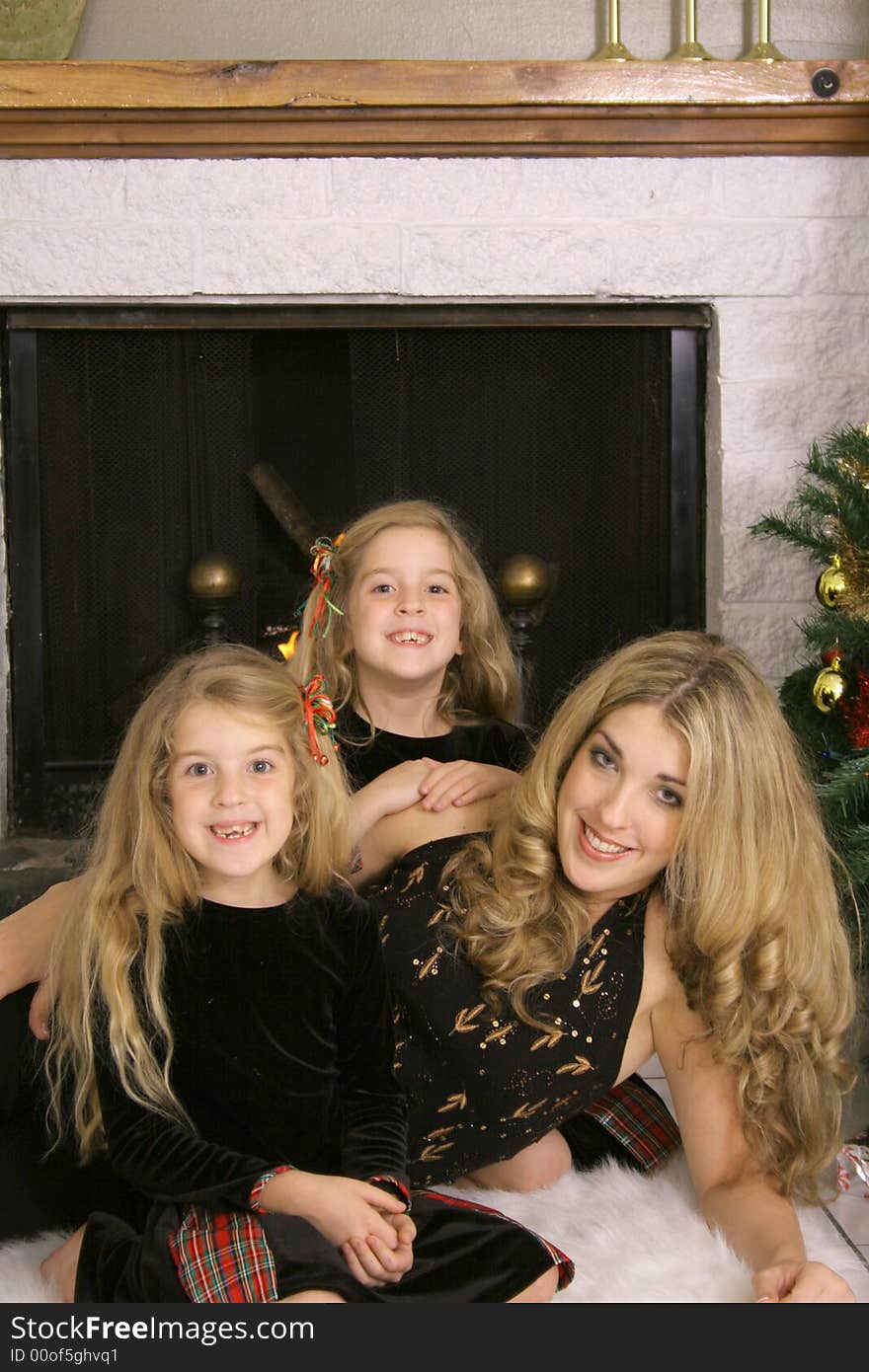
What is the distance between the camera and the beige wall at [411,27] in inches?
93.0

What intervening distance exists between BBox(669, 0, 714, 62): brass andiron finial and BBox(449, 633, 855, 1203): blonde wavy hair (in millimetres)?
1242

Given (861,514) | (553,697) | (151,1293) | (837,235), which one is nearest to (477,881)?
(151,1293)

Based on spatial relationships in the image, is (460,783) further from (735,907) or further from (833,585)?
(833,585)

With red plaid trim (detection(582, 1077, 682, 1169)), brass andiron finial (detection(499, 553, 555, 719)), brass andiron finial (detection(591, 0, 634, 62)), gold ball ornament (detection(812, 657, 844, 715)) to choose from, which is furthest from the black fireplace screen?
red plaid trim (detection(582, 1077, 682, 1169))

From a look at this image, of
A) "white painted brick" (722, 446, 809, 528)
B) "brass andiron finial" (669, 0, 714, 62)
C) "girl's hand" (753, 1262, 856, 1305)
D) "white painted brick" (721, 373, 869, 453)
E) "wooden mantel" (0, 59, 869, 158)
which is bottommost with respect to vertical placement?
"girl's hand" (753, 1262, 856, 1305)

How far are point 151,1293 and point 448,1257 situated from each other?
28 cm

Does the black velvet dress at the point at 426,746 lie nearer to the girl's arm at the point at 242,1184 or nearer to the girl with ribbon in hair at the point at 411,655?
the girl with ribbon in hair at the point at 411,655

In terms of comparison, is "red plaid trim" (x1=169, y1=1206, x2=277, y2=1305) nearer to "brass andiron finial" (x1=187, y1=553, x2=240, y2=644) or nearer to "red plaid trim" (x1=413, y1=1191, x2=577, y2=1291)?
"red plaid trim" (x1=413, y1=1191, x2=577, y2=1291)

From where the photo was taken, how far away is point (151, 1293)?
1.30m

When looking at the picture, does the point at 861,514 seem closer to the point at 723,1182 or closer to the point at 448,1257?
the point at 723,1182

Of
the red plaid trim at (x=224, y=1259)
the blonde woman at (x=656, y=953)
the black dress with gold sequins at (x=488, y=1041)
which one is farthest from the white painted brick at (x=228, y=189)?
the red plaid trim at (x=224, y=1259)

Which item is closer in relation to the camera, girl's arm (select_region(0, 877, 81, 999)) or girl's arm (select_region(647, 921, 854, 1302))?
girl's arm (select_region(647, 921, 854, 1302))

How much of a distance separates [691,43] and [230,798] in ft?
5.29

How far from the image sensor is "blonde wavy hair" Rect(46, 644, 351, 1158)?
136 cm
